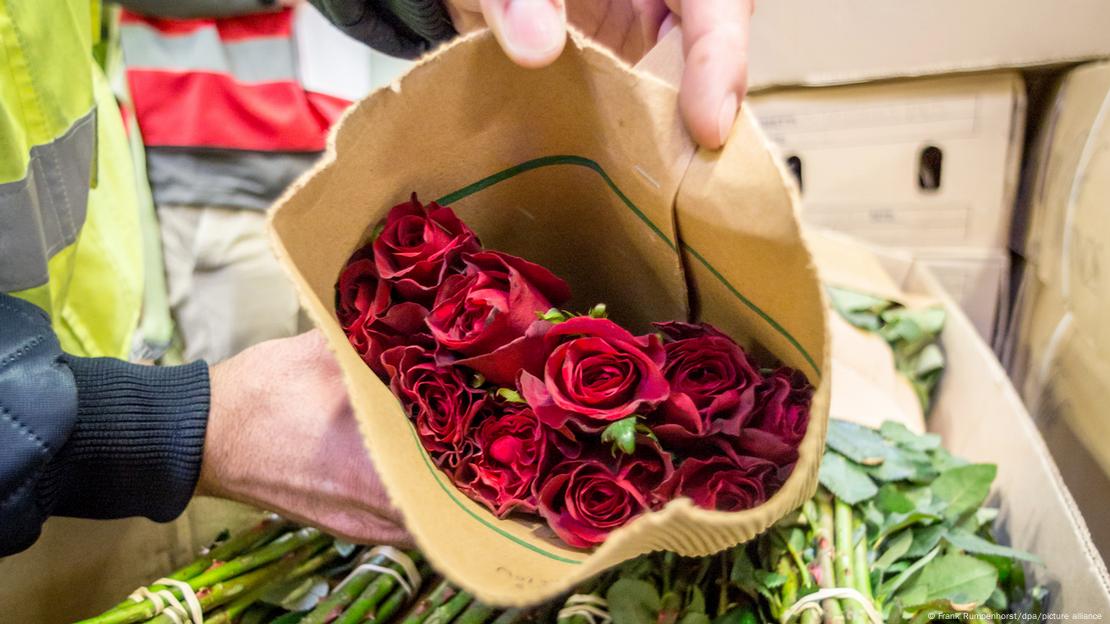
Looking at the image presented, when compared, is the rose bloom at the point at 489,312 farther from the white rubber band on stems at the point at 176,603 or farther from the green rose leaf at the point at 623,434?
the white rubber band on stems at the point at 176,603

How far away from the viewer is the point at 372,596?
0.63 metres

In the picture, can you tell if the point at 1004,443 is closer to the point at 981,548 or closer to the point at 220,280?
the point at 981,548

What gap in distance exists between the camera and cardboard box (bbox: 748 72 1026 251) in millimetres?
1135

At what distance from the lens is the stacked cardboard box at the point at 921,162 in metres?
1.14

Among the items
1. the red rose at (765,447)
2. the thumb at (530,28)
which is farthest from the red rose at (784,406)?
the thumb at (530,28)

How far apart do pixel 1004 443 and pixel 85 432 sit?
0.88 m

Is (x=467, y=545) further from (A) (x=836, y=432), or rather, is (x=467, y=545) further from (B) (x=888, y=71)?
(B) (x=888, y=71)

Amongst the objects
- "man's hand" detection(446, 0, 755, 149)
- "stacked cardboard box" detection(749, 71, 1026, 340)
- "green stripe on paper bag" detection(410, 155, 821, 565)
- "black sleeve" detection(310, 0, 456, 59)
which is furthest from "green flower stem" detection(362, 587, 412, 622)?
"stacked cardboard box" detection(749, 71, 1026, 340)

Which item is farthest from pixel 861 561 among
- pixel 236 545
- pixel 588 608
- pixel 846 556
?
pixel 236 545

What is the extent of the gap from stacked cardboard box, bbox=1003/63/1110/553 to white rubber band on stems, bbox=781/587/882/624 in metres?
0.45

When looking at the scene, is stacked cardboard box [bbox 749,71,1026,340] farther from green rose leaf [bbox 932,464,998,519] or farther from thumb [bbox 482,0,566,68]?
thumb [bbox 482,0,566,68]

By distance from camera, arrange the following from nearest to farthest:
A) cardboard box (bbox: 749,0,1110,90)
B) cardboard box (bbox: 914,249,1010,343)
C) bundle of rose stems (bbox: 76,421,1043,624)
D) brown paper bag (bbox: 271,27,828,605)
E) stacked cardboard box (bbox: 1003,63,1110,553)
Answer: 1. brown paper bag (bbox: 271,27,828,605)
2. bundle of rose stems (bbox: 76,421,1043,624)
3. stacked cardboard box (bbox: 1003,63,1110,553)
4. cardboard box (bbox: 749,0,1110,90)
5. cardboard box (bbox: 914,249,1010,343)

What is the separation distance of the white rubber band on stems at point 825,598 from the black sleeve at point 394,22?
65cm

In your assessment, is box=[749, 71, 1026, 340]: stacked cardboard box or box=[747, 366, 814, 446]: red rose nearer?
box=[747, 366, 814, 446]: red rose
